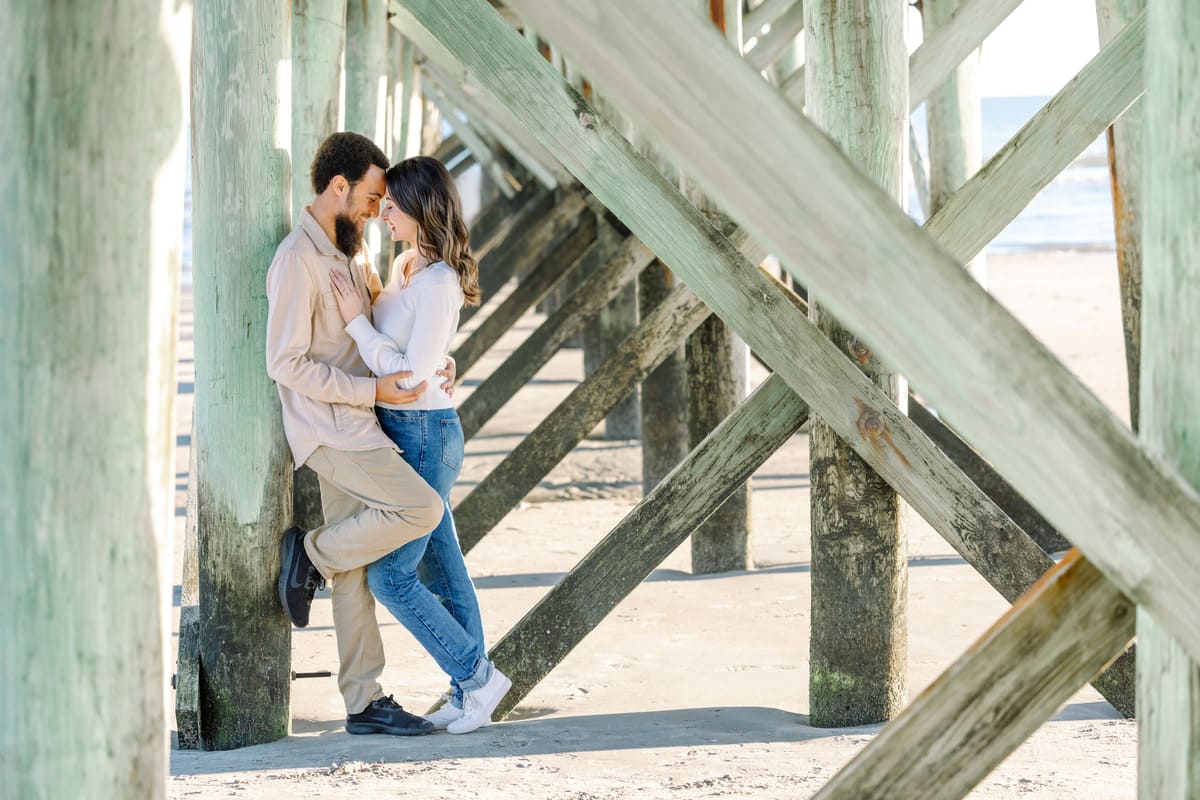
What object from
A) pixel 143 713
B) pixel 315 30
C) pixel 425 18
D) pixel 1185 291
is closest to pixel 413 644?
pixel 315 30

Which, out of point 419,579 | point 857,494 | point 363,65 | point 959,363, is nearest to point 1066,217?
point 363,65

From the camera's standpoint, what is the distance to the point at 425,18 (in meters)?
3.16

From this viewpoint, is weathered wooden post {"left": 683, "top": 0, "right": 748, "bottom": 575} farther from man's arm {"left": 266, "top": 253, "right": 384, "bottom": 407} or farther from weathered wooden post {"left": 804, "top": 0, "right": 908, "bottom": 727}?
man's arm {"left": 266, "top": 253, "right": 384, "bottom": 407}

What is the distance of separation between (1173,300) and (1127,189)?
3.41 m

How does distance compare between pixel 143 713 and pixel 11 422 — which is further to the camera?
pixel 143 713

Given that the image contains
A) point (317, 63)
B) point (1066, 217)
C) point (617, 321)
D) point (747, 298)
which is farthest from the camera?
point (1066, 217)

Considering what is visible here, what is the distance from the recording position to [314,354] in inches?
133

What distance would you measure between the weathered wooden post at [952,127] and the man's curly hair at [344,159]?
2954mm

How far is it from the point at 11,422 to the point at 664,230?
1.56m

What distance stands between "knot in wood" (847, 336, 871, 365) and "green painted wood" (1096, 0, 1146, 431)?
167cm

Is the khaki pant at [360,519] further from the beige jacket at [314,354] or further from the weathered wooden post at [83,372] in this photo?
the weathered wooden post at [83,372]

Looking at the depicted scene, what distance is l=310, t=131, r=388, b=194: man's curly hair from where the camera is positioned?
134 inches

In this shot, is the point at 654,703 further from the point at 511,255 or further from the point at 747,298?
the point at 511,255

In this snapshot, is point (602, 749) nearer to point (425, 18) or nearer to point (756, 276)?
point (756, 276)
